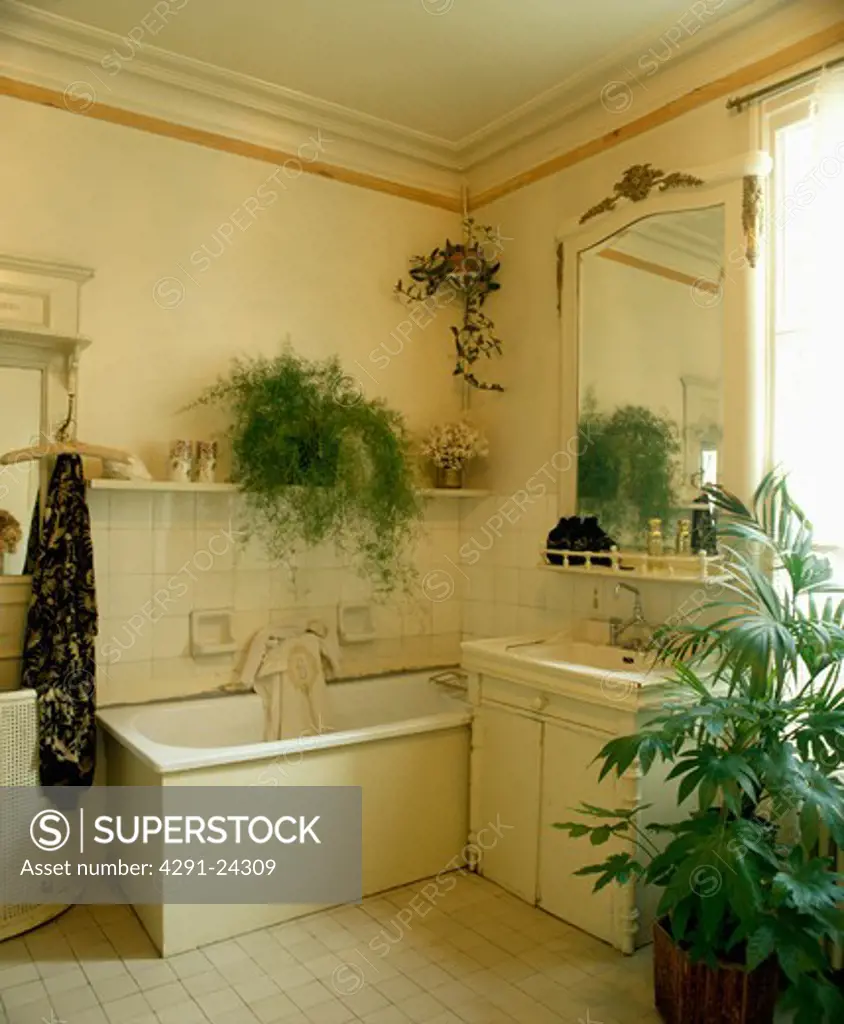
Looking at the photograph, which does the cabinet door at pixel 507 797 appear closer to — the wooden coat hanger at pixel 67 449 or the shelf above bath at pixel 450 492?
the shelf above bath at pixel 450 492

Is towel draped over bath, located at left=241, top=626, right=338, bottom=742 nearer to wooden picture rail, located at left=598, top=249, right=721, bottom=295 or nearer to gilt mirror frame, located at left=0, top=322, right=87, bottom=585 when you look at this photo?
gilt mirror frame, located at left=0, top=322, right=87, bottom=585

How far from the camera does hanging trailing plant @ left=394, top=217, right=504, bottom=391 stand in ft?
12.2

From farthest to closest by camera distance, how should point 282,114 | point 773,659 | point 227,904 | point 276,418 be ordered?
point 282,114 < point 276,418 < point 227,904 < point 773,659

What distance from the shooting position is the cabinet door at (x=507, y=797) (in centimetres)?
283

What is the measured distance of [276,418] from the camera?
3143 mm

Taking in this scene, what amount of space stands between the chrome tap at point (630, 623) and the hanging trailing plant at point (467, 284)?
3.85 feet

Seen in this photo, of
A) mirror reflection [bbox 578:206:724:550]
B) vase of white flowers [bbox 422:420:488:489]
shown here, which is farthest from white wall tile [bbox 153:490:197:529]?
mirror reflection [bbox 578:206:724:550]

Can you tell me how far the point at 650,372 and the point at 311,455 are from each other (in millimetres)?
1329

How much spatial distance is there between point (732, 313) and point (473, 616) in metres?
1.86

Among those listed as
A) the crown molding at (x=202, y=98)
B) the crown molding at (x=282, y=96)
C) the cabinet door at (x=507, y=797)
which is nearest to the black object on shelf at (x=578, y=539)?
the cabinet door at (x=507, y=797)

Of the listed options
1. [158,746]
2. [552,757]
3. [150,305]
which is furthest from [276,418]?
[552,757]

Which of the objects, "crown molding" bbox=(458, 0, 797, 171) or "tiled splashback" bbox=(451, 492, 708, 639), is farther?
"tiled splashback" bbox=(451, 492, 708, 639)

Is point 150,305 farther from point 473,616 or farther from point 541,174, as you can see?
point 473,616

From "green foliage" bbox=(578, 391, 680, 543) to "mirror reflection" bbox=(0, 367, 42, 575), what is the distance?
2081mm
